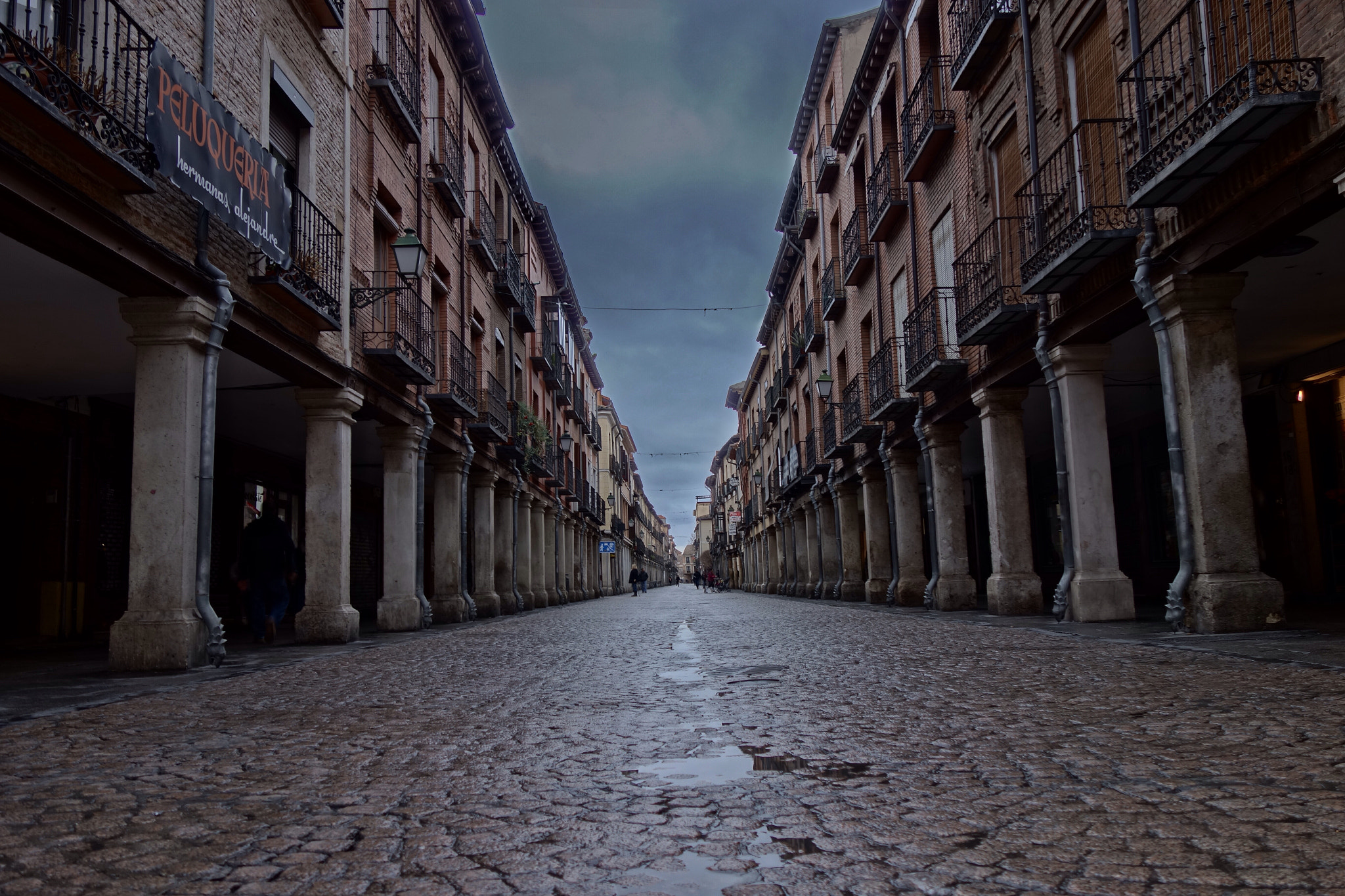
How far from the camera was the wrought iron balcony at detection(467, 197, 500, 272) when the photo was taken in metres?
20.5

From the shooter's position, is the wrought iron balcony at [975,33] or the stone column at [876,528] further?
the stone column at [876,528]

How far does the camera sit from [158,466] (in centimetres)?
814

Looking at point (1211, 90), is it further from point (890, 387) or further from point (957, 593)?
point (890, 387)

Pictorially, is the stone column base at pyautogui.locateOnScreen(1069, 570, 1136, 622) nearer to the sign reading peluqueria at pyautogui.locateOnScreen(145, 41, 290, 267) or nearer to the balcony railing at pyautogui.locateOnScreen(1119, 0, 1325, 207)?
the balcony railing at pyautogui.locateOnScreen(1119, 0, 1325, 207)

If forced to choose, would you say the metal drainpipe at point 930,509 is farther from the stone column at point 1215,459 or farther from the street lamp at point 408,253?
the street lamp at point 408,253

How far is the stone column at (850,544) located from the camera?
2469cm

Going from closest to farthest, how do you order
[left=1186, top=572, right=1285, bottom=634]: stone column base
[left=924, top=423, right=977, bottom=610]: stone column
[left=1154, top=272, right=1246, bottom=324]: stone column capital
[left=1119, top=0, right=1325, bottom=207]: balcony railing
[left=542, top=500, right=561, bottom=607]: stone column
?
[left=1119, top=0, right=1325, bottom=207]: balcony railing < [left=1186, top=572, right=1285, bottom=634]: stone column base < [left=1154, top=272, right=1246, bottom=324]: stone column capital < [left=924, top=423, right=977, bottom=610]: stone column < [left=542, top=500, right=561, bottom=607]: stone column

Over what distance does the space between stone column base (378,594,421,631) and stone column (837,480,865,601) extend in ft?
41.6

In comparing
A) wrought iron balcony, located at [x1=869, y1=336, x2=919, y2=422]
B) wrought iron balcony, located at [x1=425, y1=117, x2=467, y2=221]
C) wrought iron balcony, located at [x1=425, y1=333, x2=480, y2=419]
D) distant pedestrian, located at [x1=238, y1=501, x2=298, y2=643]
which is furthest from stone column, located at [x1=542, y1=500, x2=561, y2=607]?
distant pedestrian, located at [x1=238, y1=501, x2=298, y2=643]

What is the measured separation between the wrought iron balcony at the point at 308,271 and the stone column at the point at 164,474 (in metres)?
1.55

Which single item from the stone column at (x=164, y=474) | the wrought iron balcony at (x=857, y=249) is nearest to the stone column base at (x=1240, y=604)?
the stone column at (x=164, y=474)

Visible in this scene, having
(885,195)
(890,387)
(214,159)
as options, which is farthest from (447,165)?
(214,159)

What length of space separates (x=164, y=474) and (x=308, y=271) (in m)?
3.39

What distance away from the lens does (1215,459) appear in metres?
8.55
